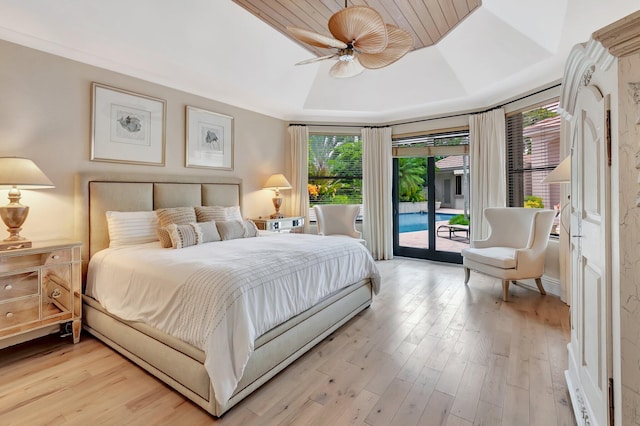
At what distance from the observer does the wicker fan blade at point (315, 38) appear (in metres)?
2.37

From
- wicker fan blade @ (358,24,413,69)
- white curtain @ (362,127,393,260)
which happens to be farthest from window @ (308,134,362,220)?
wicker fan blade @ (358,24,413,69)

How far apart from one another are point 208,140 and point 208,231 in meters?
1.63

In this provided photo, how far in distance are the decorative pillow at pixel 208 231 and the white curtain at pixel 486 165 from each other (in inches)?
152

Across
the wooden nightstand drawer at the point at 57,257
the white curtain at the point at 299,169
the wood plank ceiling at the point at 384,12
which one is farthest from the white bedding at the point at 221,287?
the white curtain at the point at 299,169

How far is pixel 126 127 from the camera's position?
3.26 m

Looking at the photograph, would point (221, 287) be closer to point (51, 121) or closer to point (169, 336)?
Result: point (169, 336)

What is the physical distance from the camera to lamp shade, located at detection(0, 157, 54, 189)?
222cm

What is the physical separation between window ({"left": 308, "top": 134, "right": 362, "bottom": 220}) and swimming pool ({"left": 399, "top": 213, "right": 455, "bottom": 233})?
3.09 ft

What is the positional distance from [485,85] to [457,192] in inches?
72.1

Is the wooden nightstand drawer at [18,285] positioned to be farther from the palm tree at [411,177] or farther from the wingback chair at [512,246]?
the palm tree at [411,177]

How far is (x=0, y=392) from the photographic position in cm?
189

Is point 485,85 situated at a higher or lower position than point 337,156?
higher

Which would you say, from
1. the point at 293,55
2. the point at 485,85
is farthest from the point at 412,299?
the point at 293,55

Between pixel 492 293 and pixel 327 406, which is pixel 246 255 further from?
pixel 492 293
